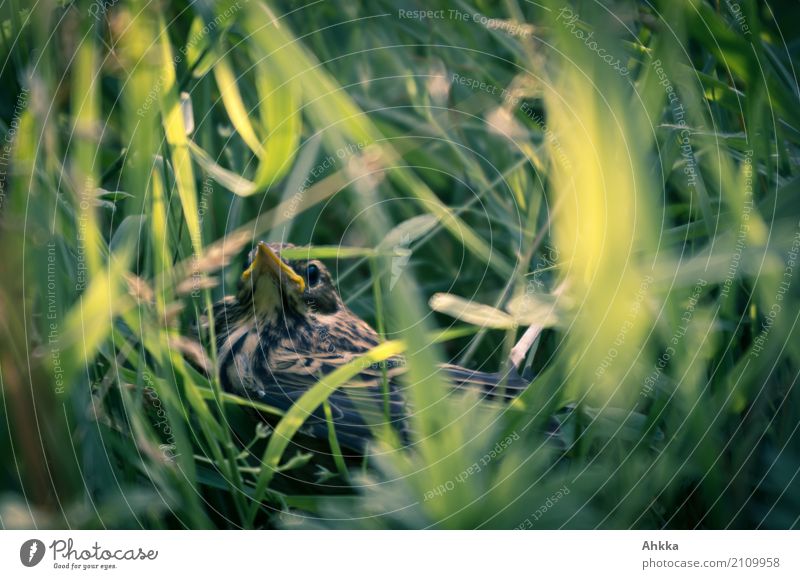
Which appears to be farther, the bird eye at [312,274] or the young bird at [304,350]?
the bird eye at [312,274]

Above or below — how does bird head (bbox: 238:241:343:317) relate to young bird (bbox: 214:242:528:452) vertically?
above

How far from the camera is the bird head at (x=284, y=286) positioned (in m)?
0.74

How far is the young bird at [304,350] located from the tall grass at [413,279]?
0.02 meters

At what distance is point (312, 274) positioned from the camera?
790 millimetres

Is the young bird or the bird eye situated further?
the bird eye

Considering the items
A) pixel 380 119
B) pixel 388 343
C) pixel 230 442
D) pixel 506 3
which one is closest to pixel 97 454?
pixel 230 442

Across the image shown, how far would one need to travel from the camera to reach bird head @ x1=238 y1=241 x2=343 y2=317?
74cm

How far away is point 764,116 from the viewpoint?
0.67 metres

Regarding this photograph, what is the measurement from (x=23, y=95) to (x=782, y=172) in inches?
23.3

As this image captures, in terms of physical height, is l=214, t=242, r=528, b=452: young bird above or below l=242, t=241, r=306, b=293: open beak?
below

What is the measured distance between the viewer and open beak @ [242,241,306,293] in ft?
2.36

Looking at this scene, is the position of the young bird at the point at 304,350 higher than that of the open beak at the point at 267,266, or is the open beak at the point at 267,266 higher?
the open beak at the point at 267,266
